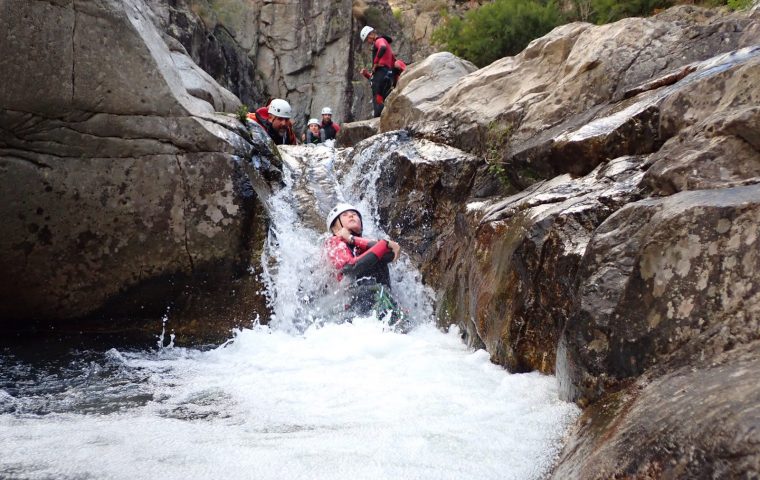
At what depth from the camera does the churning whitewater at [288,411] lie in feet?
7.86

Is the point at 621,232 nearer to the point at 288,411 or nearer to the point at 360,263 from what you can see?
the point at 288,411

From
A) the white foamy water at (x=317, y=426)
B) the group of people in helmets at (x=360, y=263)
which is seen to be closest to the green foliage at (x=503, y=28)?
the group of people in helmets at (x=360, y=263)

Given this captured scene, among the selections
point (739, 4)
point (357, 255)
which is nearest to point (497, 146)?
point (357, 255)

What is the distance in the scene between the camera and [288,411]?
3252mm

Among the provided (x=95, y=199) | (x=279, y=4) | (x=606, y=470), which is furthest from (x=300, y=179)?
(x=279, y=4)

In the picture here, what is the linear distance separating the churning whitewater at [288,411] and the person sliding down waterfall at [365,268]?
0.29 meters

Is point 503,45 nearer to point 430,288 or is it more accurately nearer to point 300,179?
point 300,179

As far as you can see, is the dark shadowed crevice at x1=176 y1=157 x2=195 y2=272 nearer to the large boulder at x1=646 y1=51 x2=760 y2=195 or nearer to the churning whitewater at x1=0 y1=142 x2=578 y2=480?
the churning whitewater at x1=0 y1=142 x2=578 y2=480

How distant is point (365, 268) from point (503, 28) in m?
6.78

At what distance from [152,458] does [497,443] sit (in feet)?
4.66

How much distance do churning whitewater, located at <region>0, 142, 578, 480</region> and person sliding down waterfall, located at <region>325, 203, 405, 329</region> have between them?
0.29 m

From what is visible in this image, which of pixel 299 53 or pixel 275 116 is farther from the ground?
pixel 299 53

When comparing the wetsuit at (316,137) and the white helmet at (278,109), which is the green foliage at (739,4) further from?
the wetsuit at (316,137)

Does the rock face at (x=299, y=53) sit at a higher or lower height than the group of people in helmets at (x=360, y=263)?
higher
